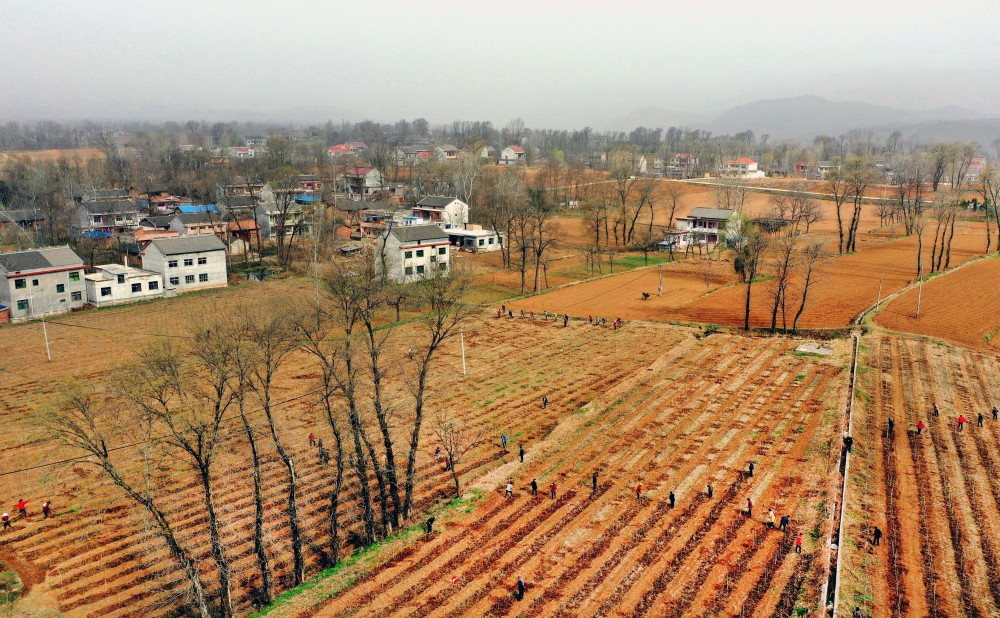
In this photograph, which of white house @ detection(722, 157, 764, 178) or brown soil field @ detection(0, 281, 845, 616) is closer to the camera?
brown soil field @ detection(0, 281, 845, 616)

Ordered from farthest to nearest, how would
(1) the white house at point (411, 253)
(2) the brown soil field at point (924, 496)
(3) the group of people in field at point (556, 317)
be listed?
1. (1) the white house at point (411, 253)
2. (3) the group of people in field at point (556, 317)
3. (2) the brown soil field at point (924, 496)

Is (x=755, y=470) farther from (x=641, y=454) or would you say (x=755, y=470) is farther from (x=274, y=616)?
(x=274, y=616)

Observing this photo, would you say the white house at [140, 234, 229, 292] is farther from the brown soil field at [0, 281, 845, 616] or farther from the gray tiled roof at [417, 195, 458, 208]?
the gray tiled roof at [417, 195, 458, 208]

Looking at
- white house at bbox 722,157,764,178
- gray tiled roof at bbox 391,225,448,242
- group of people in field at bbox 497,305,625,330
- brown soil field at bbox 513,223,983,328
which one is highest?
white house at bbox 722,157,764,178

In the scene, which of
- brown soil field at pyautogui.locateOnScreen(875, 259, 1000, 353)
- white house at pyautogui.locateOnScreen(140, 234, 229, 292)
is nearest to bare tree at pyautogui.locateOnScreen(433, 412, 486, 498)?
brown soil field at pyautogui.locateOnScreen(875, 259, 1000, 353)

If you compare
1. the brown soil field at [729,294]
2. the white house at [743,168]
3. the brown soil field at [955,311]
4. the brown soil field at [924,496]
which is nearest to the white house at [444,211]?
the brown soil field at [729,294]

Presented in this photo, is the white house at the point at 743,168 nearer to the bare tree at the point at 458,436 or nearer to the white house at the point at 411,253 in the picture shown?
the white house at the point at 411,253

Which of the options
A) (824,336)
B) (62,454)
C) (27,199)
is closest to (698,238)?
(824,336)
